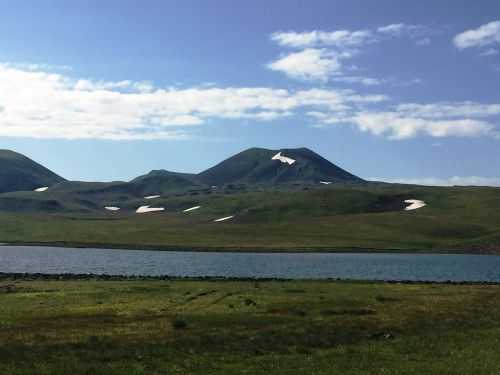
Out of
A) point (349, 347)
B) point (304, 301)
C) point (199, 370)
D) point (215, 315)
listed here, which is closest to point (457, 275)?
point (304, 301)

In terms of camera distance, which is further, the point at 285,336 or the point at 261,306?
the point at 261,306

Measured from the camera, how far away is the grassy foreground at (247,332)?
95.6ft

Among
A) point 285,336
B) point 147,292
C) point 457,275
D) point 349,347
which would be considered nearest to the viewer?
point 349,347

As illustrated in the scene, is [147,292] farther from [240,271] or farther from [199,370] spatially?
[240,271]

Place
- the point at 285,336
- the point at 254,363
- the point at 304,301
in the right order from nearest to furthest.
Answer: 1. the point at 254,363
2. the point at 285,336
3. the point at 304,301

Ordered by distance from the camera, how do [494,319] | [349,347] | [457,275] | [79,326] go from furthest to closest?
[457,275], [494,319], [79,326], [349,347]

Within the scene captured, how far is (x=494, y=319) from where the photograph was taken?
46.7m

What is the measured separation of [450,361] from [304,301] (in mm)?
27359

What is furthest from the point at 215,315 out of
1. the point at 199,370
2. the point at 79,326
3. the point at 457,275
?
the point at 457,275

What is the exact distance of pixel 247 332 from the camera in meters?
39.2

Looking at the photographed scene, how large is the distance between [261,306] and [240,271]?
208 ft

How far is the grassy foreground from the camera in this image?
95.6ft

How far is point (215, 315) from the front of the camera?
155ft

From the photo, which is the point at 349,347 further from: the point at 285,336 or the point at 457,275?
the point at 457,275
